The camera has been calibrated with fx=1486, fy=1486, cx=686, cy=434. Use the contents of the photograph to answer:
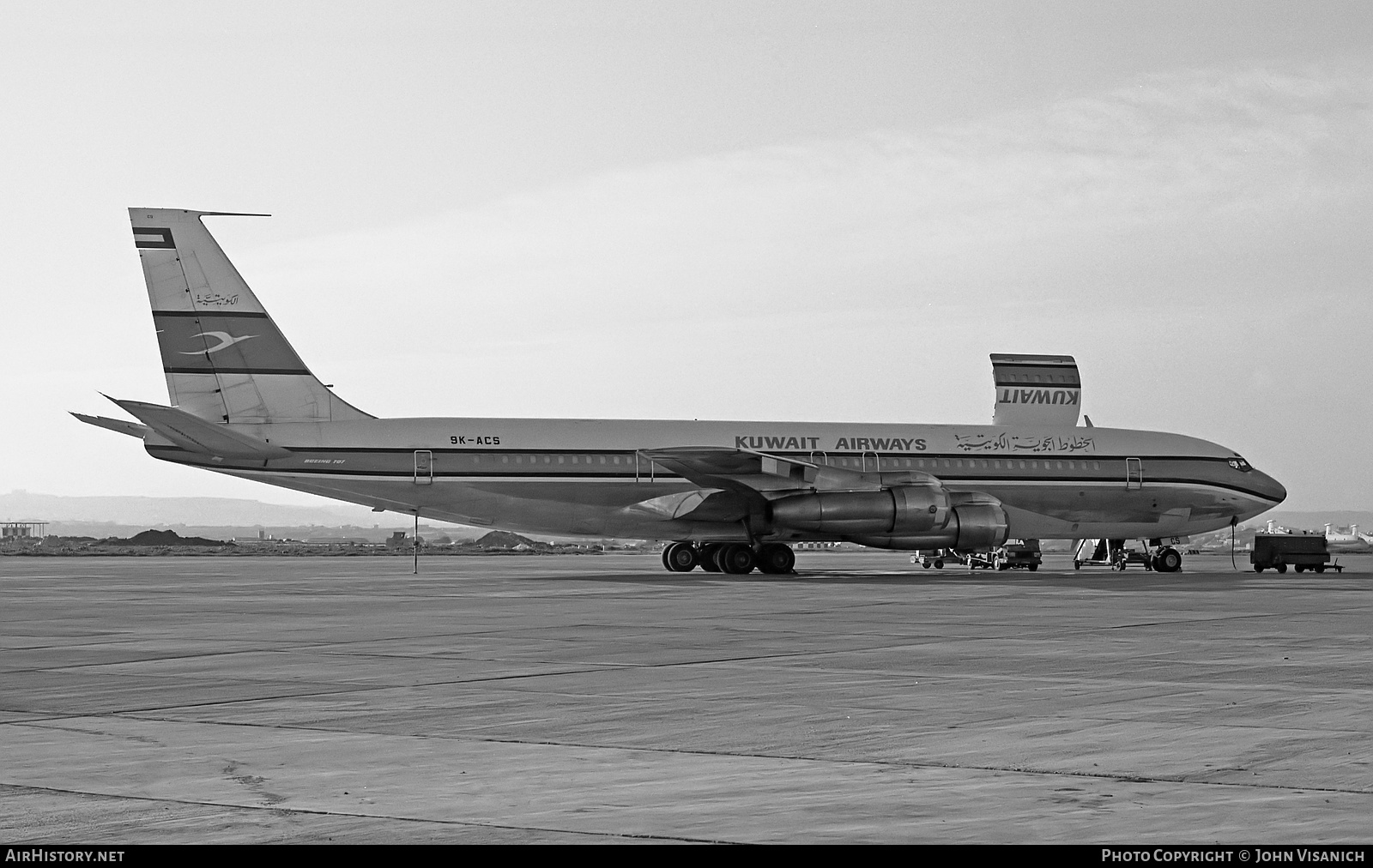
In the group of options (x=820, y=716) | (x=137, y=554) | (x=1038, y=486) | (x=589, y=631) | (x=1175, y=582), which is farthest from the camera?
(x=137, y=554)

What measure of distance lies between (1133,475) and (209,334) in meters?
23.3

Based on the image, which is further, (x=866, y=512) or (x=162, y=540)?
(x=162, y=540)

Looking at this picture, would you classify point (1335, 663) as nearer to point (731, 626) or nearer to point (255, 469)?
point (731, 626)

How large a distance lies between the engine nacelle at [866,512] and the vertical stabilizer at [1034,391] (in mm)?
10547

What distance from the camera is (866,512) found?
3394 cm

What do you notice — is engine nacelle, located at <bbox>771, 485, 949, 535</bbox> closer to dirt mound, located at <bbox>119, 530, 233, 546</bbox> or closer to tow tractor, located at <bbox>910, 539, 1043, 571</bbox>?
tow tractor, located at <bbox>910, 539, 1043, 571</bbox>

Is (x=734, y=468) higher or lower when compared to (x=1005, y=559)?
higher

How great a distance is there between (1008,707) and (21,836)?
20.9 feet

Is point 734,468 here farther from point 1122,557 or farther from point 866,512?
point 1122,557

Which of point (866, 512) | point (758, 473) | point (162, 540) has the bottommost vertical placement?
point (162, 540)

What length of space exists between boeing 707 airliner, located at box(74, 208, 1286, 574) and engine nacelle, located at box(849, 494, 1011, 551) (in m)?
0.04

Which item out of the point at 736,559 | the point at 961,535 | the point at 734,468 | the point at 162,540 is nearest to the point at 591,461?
the point at 734,468

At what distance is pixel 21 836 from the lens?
5.84 m
